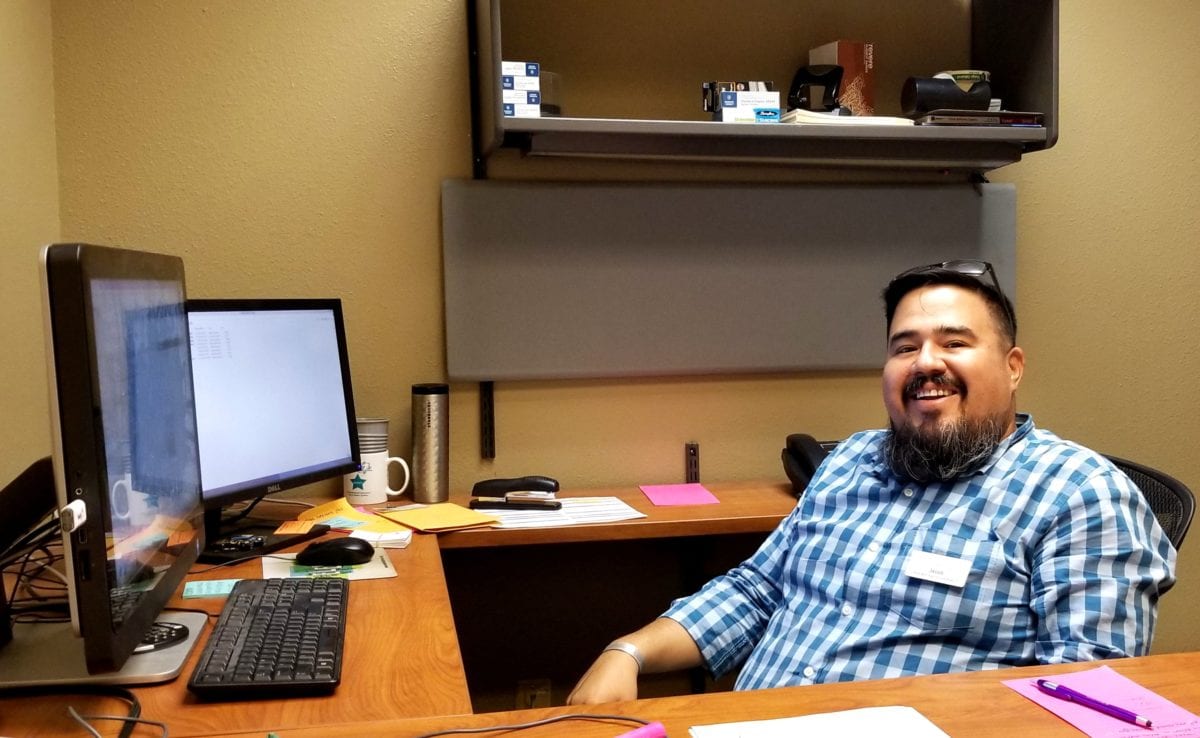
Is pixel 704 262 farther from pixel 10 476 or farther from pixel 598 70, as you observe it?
pixel 10 476

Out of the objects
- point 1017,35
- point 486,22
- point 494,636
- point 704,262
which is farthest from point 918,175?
point 494,636

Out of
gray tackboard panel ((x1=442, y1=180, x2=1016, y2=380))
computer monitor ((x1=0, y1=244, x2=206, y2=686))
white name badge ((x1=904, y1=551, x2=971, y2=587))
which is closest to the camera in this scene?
computer monitor ((x1=0, y1=244, x2=206, y2=686))

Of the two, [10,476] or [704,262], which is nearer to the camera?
[10,476]

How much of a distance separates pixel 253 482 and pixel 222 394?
188 mm

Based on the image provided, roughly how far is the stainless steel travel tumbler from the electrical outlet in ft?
1.97

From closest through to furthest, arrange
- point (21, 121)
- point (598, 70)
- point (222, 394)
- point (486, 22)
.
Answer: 1. point (222, 394)
2. point (21, 121)
3. point (486, 22)
4. point (598, 70)

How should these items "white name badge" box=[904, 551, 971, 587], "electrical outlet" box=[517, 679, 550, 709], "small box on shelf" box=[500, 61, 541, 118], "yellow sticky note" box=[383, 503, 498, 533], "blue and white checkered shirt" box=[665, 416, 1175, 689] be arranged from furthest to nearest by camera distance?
"electrical outlet" box=[517, 679, 550, 709] → "small box on shelf" box=[500, 61, 541, 118] → "yellow sticky note" box=[383, 503, 498, 533] → "white name badge" box=[904, 551, 971, 587] → "blue and white checkered shirt" box=[665, 416, 1175, 689]

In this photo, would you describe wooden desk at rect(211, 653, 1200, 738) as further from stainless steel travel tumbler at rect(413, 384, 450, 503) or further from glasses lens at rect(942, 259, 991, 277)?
stainless steel travel tumbler at rect(413, 384, 450, 503)

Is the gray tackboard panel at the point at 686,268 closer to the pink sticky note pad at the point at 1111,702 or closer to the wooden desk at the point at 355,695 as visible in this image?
the wooden desk at the point at 355,695

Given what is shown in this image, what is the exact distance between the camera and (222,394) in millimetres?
1826

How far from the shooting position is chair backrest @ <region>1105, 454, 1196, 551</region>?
1587 millimetres

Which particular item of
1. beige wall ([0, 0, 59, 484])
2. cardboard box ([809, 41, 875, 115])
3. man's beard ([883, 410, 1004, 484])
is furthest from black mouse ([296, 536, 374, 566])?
cardboard box ([809, 41, 875, 115])

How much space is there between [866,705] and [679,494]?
4.56 feet

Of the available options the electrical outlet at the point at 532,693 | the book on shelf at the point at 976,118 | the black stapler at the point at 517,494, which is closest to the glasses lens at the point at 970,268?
the book on shelf at the point at 976,118
